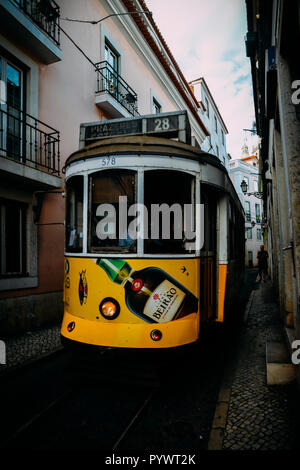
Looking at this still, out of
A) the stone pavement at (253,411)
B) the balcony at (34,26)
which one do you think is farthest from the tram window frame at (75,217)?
the balcony at (34,26)

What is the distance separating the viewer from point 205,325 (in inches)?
165

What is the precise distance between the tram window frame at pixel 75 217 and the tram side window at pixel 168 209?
0.96 m

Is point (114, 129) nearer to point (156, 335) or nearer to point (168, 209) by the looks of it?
point (168, 209)

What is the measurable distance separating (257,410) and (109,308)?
1.94 metres

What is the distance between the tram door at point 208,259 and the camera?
4135 mm

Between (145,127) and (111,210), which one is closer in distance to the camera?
(111,210)

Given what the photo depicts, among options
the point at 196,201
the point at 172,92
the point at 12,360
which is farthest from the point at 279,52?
the point at 172,92

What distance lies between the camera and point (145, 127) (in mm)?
4609

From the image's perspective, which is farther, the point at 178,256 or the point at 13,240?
the point at 13,240

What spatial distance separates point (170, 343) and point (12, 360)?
9.90 feet

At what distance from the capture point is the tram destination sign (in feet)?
14.7

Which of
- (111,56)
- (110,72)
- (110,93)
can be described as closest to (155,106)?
(111,56)

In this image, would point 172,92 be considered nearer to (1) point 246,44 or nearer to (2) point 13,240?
(1) point 246,44
